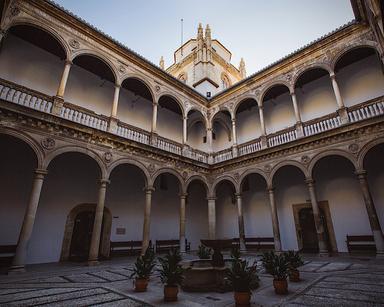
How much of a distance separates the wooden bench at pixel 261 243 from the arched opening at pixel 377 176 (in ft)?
17.6

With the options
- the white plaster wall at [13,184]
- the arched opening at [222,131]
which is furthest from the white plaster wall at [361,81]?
the white plaster wall at [13,184]

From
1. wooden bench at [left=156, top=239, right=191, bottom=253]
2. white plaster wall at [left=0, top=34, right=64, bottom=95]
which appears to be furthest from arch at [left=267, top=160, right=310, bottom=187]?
white plaster wall at [left=0, top=34, right=64, bottom=95]

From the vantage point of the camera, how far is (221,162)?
46.4 feet

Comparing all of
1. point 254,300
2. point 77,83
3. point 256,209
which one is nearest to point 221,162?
point 256,209

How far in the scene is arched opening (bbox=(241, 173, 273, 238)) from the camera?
14102 mm

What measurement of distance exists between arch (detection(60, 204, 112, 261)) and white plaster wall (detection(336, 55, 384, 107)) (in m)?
13.8

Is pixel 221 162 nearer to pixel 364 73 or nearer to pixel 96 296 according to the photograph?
pixel 364 73

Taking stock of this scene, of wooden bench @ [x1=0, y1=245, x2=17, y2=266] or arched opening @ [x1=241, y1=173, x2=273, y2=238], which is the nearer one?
wooden bench @ [x1=0, y1=245, x2=17, y2=266]

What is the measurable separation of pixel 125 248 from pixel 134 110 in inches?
310

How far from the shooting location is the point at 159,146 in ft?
40.3

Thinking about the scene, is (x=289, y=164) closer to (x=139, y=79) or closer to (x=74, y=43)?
(x=139, y=79)

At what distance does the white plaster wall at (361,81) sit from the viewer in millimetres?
11438

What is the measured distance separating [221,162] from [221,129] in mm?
4576

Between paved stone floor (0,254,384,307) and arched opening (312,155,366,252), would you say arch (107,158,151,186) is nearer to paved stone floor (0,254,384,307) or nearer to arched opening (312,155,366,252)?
paved stone floor (0,254,384,307)
